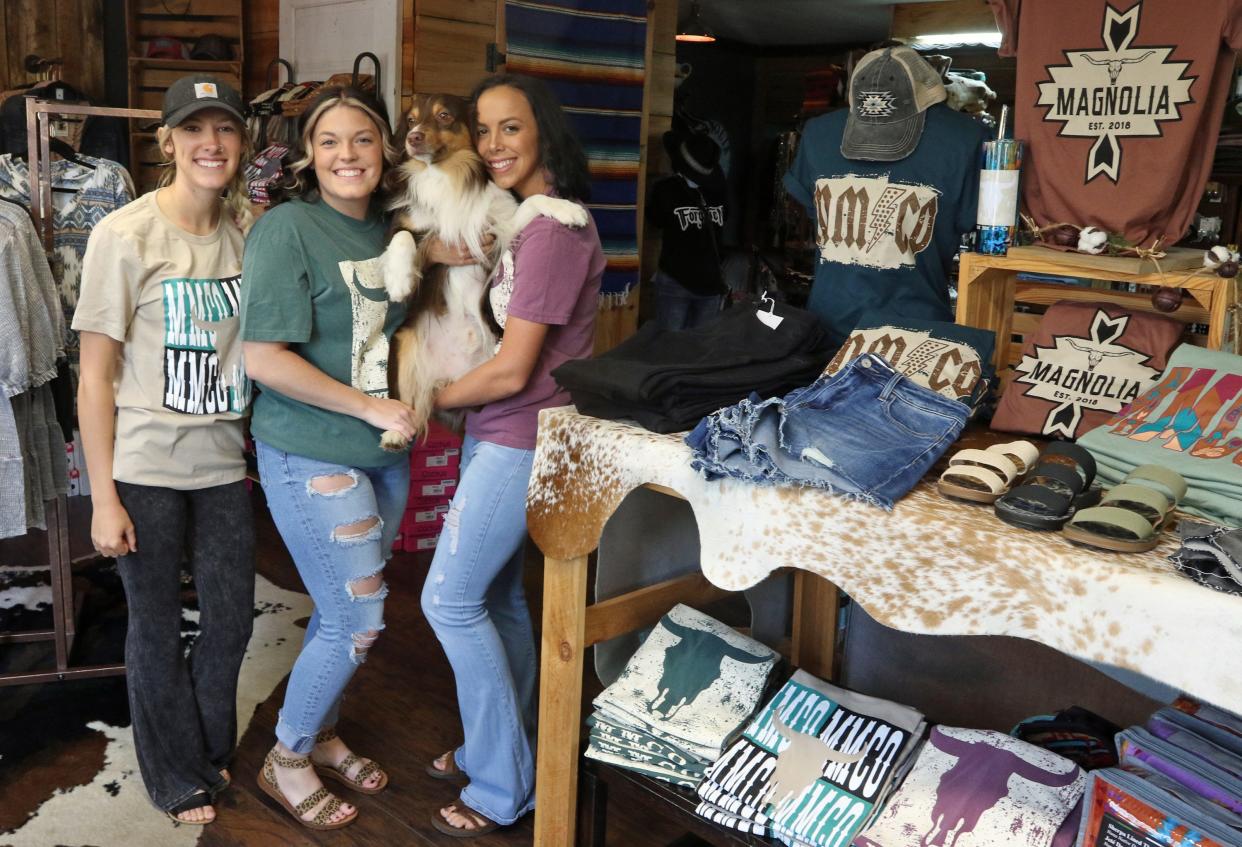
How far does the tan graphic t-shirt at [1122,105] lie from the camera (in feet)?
6.21

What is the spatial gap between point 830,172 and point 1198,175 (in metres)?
0.89

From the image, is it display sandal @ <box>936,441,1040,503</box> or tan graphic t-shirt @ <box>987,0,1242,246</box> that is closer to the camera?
display sandal @ <box>936,441,1040,503</box>

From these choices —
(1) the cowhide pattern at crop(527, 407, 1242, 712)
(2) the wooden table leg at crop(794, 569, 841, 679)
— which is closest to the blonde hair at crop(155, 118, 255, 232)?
(1) the cowhide pattern at crop(527, 407, 1242, 712)

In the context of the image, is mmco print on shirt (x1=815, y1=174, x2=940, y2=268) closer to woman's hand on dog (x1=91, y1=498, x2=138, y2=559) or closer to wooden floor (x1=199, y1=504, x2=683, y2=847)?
wooden floor (x1=199, y1=504, x2=683, y2=847)

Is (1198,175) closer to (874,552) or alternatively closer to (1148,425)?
(1148,425)

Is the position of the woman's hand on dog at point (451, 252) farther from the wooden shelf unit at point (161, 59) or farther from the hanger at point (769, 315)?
the wooden shelf unit at point (161, 59)

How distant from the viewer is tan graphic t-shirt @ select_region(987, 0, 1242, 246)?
1.89m

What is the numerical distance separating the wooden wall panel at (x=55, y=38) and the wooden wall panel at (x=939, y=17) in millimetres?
4234

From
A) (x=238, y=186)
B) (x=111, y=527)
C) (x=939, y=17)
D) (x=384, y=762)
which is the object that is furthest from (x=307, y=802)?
(x=939, y=17)

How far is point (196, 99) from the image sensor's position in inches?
85.5

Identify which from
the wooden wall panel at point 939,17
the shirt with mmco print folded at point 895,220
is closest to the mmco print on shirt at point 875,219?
the shirt with mmco print folded at point 895,220

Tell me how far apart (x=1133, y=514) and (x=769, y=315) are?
29.4 inches

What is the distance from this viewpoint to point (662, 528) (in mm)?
2215

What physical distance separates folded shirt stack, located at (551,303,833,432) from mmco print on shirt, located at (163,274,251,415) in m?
0.83
